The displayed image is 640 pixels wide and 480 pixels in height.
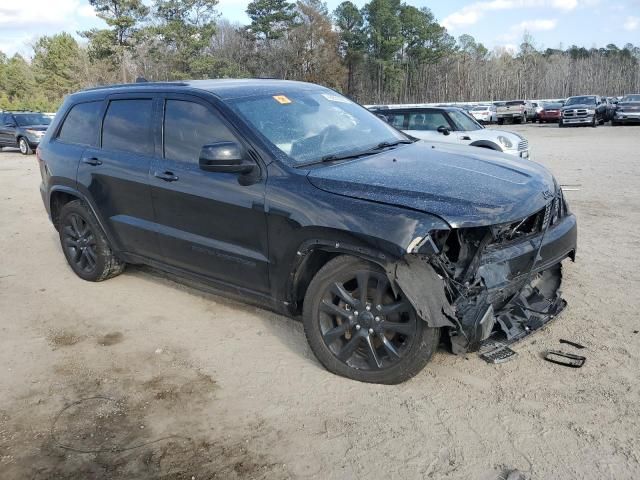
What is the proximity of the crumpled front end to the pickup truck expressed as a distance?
3469cm

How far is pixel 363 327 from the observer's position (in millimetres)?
3402

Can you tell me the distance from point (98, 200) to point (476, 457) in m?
3.93

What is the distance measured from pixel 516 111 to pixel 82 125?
3479 cm

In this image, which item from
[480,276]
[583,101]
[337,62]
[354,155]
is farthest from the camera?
[337,62]

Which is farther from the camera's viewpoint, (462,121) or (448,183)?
(462,121)

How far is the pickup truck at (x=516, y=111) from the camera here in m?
35.7

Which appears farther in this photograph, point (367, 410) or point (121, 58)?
point (121, 58)

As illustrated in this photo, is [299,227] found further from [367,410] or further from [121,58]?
[121,58]

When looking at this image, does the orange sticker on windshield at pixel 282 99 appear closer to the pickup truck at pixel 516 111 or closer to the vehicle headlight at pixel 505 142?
the vehicle headlight at pixel 505 142

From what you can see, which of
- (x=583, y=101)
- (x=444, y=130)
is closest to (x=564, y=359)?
(x=444, y=130)

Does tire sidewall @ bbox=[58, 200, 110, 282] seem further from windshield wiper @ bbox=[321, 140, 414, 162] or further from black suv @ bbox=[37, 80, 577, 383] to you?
windshield wiper @ bbox=[321, 140, 414, 162]

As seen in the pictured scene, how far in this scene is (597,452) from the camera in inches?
107

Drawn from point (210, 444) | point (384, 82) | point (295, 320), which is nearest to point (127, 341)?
point (295, 320)

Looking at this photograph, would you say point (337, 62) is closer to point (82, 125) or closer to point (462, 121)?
point (462, 121)
